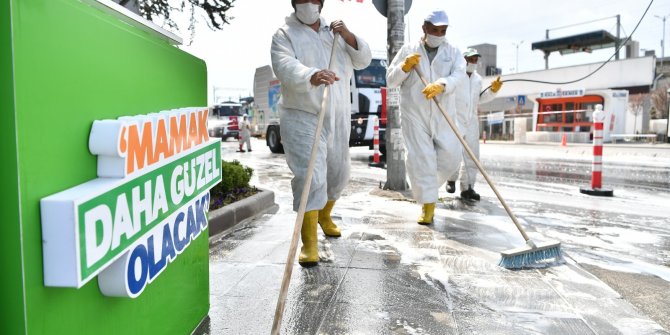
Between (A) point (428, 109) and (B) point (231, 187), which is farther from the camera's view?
→ (B) point (231, 187)

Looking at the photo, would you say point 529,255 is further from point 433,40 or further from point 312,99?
point 433,40

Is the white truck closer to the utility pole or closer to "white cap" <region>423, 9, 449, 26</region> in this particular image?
the utility pole

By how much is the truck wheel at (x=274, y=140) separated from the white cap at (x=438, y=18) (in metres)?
11.6

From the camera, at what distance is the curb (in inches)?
164

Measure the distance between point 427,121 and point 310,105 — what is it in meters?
1.49

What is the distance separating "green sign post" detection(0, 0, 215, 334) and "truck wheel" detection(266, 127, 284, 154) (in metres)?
14.2

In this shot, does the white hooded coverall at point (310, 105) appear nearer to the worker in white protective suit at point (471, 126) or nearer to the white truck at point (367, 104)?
the worker in white protective suit at point (471, 126)

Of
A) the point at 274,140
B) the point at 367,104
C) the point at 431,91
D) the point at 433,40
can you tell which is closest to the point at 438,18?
the point at 433,40

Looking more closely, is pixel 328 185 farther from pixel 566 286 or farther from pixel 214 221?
pixel 566 286

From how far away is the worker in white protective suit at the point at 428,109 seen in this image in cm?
444

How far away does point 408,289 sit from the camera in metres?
2.78

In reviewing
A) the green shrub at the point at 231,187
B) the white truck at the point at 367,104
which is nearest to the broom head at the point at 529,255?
the green shrub at the point at 231,187

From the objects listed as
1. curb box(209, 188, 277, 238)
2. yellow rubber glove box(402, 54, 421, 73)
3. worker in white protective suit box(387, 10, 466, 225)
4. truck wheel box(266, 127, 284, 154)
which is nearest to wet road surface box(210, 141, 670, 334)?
curb box(209, 188, 277, 238)

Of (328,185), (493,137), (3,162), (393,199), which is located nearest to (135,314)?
(3,162)
